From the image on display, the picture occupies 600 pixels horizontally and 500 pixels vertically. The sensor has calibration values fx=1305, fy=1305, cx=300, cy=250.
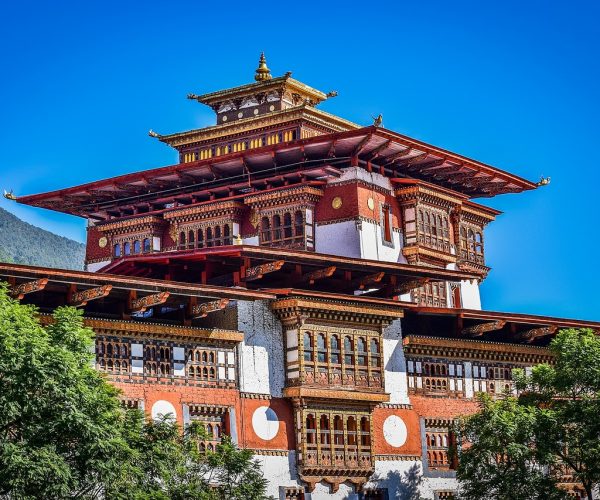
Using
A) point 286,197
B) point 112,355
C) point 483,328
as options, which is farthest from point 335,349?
point 286,197

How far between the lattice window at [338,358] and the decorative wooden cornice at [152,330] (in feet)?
7.06

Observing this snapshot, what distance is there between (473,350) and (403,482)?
564 centimetres

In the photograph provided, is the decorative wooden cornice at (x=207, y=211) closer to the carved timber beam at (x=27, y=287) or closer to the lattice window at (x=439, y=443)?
the lattice window at (x=439, y=443)

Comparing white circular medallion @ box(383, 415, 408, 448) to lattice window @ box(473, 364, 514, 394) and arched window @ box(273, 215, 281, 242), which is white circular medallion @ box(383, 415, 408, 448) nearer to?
lattice window @ box(473, 364, 514, 394)

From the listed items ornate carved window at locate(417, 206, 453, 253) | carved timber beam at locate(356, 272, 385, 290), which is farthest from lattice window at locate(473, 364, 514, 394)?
ornate carved window at locate(417, 206, 453, 253)

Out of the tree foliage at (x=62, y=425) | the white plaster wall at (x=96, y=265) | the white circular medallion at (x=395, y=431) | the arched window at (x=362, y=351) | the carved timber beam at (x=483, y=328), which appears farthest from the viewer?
the white plaster wall at (x=96, y=265)

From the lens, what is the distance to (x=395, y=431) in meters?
41.2

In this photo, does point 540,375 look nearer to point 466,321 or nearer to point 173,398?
point 466,321

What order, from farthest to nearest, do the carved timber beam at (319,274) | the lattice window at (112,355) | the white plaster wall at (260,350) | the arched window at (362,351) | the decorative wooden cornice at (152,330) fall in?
the carved timber beam at (319,274) < the arched window at (362,351) < the white plaster wall at (260,350) < the lattice window at (112,355) < the decorative wooden cornice at (152,330)

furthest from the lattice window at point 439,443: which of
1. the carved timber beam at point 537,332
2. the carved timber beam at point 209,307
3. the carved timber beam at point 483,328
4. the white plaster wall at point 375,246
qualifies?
the carved timber beam at point 209,307

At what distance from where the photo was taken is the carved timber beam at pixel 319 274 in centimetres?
4084

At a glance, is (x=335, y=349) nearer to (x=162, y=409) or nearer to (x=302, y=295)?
(x=302, y=295)

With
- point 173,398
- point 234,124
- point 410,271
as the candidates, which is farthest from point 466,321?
point 234,124

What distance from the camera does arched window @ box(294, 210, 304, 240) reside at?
163 feet
